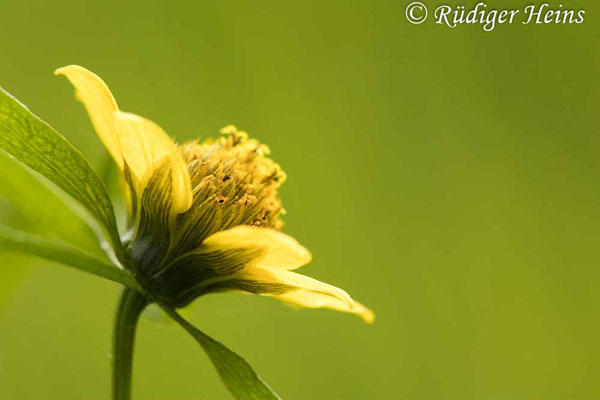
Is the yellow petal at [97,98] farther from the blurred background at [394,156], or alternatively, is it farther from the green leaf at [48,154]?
the blurred background at [394,156]

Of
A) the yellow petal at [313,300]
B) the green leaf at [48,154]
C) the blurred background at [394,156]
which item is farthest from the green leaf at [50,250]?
the blurred background at [394,156]

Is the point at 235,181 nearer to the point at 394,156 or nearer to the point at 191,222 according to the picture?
the point at 191,222

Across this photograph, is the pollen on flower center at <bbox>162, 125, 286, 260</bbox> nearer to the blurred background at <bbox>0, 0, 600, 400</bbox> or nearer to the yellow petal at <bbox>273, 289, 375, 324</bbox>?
the yellow petal at <bbox>273, 289, 375, 324</bbox>

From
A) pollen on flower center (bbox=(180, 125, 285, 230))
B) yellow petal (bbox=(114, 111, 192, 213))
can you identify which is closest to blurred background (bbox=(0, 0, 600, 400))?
pollen on flower center (bbox=(180, 125, 285, 230))

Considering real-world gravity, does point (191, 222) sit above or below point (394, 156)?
below

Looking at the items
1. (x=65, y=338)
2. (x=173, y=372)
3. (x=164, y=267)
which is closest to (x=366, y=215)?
(x=173, y=372)

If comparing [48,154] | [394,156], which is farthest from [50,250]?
[394,156]
